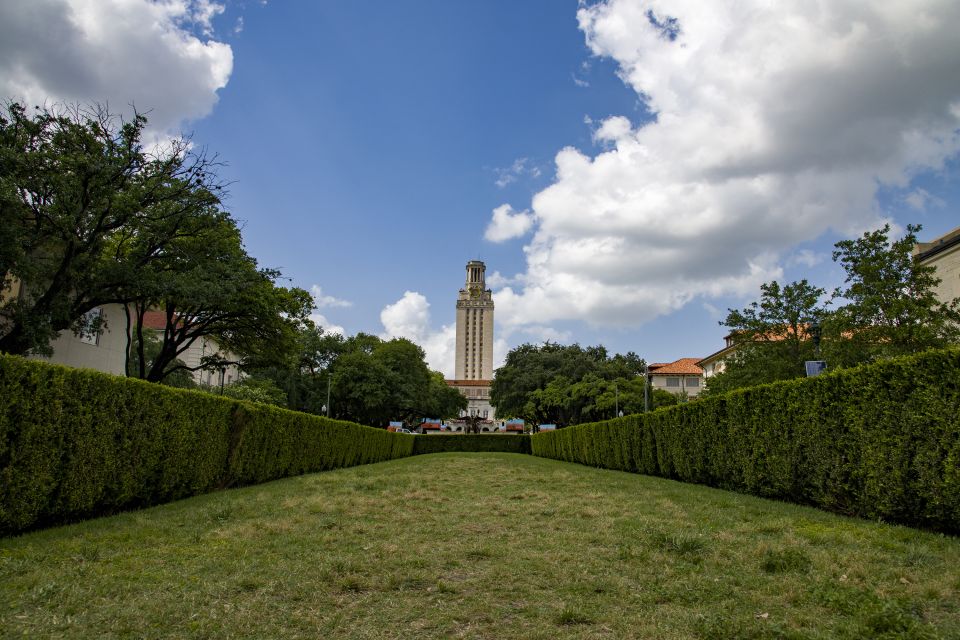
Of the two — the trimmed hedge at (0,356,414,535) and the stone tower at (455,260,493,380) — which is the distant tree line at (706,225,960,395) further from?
the stone tower at (455,260,493,380)

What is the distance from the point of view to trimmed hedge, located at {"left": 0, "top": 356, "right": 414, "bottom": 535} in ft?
20.9

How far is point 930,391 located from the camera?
6.52m

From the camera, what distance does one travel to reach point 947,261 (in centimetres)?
3072

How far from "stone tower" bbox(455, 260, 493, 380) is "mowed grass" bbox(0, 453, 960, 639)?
154 metres

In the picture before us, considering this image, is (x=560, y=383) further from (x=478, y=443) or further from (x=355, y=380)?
(x=355, y=380)

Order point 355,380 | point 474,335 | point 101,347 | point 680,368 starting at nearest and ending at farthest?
1. point 101,347
2. point 355,380
3. point 680,368
4. point 474,335

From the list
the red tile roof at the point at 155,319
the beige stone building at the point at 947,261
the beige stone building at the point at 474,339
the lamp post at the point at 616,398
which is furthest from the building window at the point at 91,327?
the beige stone building at the point at 474,339

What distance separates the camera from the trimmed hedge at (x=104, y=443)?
20.9ft

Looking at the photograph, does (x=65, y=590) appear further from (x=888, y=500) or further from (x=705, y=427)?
(x=705, y=427)

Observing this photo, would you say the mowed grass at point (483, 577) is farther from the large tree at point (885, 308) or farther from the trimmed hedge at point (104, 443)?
the large tree at point (885, 308)

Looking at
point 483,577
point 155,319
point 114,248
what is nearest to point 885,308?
point 483,577

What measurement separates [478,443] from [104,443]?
42.5m

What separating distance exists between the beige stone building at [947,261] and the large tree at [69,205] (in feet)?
109

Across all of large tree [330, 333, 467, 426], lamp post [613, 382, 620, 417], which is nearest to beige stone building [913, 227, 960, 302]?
lamp post [613, 382, 620, 417]
